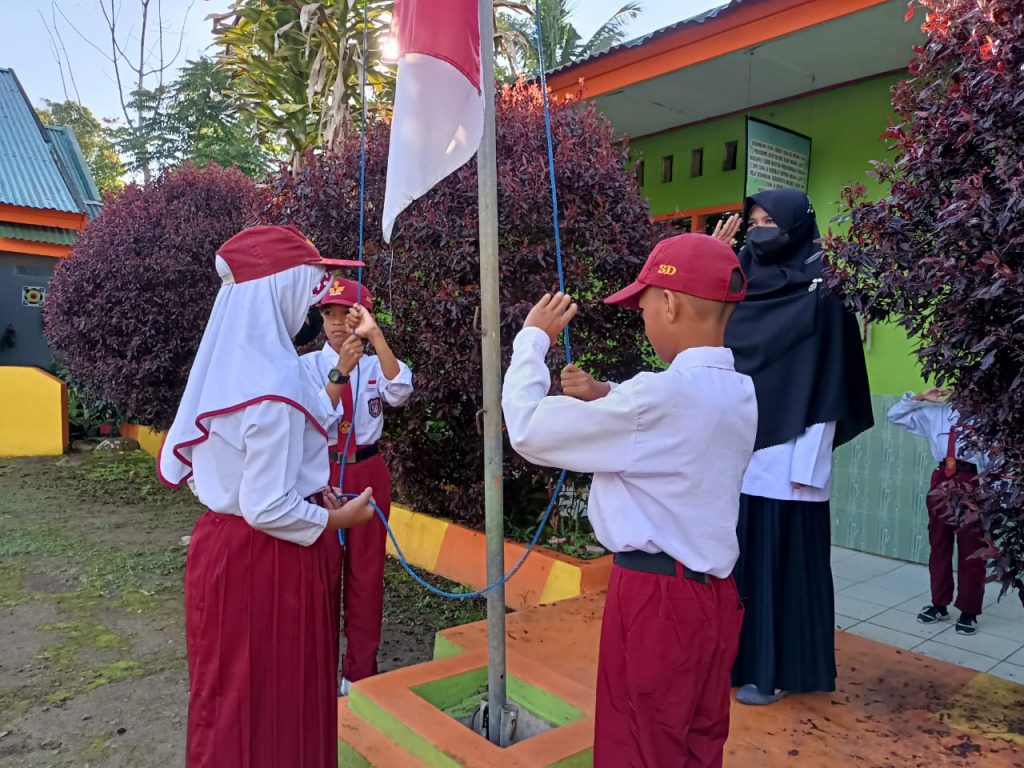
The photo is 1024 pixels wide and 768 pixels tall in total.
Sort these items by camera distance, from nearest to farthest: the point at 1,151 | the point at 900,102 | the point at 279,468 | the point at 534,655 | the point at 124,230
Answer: the point at 279,468 → the point at 900,102 → the point at 534,655 → the point at 124,230 → the point at 1,151

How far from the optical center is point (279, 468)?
2053 mm

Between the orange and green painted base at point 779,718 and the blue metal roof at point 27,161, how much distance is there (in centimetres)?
1259

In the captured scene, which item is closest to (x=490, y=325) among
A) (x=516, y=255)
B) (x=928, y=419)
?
(x=516, y=255)

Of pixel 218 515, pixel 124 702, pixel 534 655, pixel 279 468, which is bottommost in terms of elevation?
pixel 124 702

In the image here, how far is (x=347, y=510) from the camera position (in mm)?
2289

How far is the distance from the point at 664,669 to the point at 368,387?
7.76 ft

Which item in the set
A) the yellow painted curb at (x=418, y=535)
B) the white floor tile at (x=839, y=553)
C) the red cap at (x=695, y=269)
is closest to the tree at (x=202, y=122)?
the yellow painted curb at (x=418, y=535)

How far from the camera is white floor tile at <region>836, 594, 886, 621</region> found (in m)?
4.98

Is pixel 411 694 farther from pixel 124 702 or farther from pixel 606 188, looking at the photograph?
pixel 606 188

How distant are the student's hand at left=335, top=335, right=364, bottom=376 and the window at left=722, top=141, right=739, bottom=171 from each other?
511cm

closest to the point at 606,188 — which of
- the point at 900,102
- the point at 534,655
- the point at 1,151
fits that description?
the point at 900,102

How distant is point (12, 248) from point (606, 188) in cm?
1174

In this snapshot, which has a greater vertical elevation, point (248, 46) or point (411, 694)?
point (248, 46)

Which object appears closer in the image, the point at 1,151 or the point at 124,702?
the point at 124,702
